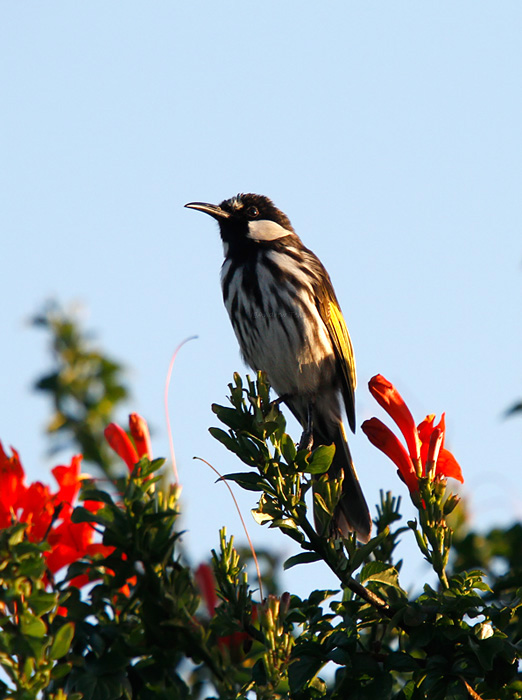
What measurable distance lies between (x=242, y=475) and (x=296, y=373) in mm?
3168

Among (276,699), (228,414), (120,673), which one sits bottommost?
(276,699)

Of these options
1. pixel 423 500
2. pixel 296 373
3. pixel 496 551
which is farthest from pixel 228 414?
pixel 296 373

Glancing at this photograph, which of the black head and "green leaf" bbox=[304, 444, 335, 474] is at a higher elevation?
the black head

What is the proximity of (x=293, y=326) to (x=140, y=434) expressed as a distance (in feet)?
9.44

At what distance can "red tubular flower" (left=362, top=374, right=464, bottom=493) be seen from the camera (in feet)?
11.0

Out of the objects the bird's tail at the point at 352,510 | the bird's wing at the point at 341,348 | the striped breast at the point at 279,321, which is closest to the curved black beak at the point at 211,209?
the striped breast at the point at 279,321

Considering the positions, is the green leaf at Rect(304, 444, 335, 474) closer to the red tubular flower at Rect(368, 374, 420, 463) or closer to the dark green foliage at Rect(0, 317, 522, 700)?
the dark green foliage at Rect(0, 317, 522, 700)

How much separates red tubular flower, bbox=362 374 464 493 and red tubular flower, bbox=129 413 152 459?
0.83 meters

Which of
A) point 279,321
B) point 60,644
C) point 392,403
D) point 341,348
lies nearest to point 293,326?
point 279,321

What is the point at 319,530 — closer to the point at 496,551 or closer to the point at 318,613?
the point at 318,613

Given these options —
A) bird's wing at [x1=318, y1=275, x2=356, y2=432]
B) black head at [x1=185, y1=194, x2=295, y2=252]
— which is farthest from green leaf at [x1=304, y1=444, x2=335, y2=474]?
black head at [x1=185, y1=194, x2=295, y2=252]

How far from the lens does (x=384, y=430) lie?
3.43 metres

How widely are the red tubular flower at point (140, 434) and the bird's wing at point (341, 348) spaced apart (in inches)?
126

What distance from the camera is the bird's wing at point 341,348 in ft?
21.2
